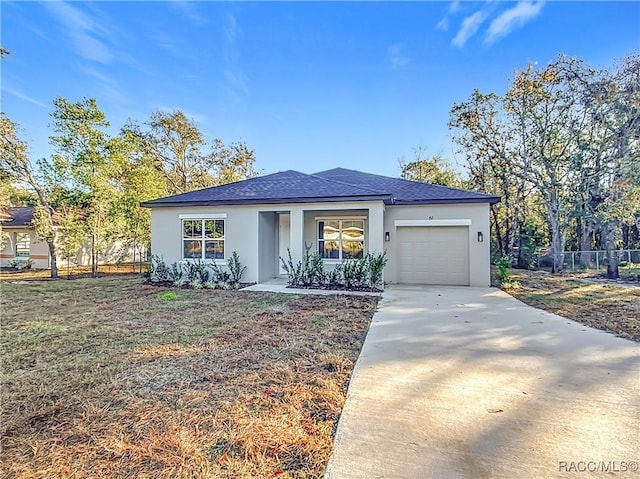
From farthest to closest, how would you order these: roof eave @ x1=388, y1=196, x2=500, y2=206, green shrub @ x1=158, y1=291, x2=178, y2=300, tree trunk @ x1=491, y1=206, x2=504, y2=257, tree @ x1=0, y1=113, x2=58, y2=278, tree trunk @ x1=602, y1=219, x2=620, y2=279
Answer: tree trunk @ x1=491, y1=206, x2=504, y2=257, tree trunk @ x1=602, y1=219, x2=620, y2=279, tree @ x1=0, y1=113, x2=58, y2=278, roof eave @ x1=388, y1=196, x2=500, y2=206, green shrub @ x1=158, y1=291, x2=178, y2=300

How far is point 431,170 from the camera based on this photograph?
25859 mm

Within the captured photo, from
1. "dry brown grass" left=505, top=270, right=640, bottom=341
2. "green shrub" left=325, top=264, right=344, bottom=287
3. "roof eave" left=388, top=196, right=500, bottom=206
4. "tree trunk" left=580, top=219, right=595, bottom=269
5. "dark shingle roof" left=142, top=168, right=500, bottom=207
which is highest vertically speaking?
"dark shingle roof" left=142, top=168, right=500, bottom=207

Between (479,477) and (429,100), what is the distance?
17.3 meters

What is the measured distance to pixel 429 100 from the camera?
16.5 m

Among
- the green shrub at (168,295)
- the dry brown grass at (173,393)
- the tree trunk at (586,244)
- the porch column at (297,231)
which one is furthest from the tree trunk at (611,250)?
the green shrub at (168,295)

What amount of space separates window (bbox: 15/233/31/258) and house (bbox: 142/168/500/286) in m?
13.1

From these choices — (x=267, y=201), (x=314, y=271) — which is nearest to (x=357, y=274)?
(x=314, y=271)

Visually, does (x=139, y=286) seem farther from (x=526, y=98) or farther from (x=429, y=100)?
(x=526, y=98)

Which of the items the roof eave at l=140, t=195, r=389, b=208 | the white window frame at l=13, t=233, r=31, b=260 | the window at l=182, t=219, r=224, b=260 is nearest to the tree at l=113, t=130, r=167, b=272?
the roof eave at l=140, t=195, r=389, b=208

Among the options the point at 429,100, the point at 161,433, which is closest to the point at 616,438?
the point at 161,433

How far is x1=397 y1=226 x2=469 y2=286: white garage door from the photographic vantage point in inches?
452

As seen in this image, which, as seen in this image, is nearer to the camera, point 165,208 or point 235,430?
point 235,430

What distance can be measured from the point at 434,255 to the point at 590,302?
178 inches

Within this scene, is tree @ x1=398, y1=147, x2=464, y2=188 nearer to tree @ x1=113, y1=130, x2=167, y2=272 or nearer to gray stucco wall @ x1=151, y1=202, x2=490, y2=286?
gray stucco wall @ x1=151, y1=202, x2=490, y2=286
